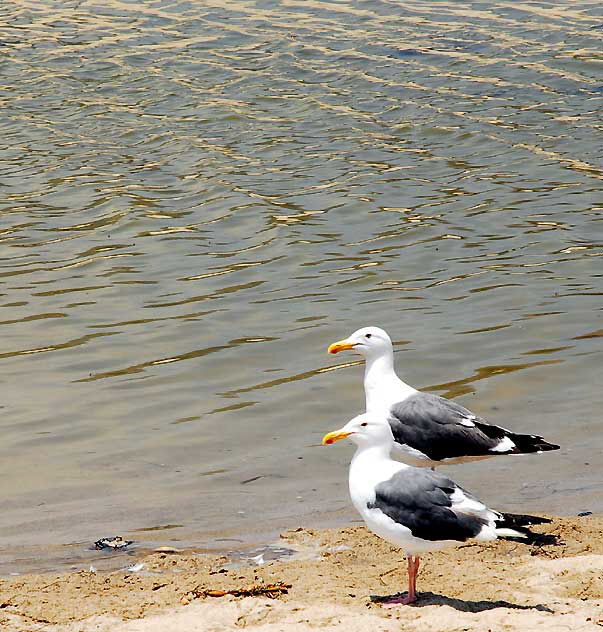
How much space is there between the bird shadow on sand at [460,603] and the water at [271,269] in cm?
132

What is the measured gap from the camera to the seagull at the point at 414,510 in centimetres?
543

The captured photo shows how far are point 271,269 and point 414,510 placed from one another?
6.23m

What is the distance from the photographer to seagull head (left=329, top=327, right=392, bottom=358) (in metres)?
7.50

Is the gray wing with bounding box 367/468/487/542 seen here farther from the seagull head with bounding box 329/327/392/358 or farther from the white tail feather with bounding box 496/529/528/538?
the seagull head with bounding box 329/327/392/358

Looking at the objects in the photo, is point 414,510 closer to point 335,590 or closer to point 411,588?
point 411,588

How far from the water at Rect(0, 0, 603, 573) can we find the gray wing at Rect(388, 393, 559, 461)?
0.49m

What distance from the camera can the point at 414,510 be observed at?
5.46 metres

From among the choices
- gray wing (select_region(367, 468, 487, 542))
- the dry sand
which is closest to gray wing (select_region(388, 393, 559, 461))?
the dry sand

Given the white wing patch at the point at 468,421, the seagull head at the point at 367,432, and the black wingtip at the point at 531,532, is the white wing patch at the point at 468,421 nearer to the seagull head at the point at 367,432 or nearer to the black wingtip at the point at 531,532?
the black wingtip at the point at 531,532

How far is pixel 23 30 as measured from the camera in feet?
80.1

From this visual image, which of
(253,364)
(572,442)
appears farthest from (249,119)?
(572,442)

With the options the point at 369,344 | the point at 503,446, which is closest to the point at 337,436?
the point at 503,446

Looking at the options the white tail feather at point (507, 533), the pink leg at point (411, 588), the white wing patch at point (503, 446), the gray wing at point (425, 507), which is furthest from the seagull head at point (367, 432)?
the white wing patch at point (503, 446)

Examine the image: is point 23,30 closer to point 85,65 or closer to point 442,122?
point 85,65
